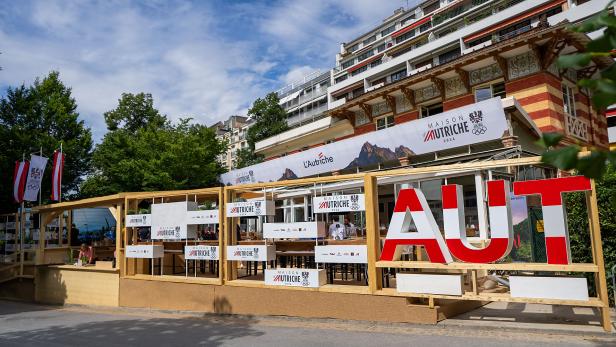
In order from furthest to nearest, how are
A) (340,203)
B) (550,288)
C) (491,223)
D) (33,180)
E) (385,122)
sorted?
(385,122) < (33,180) < (340,203) < (491,223) < (550,288)

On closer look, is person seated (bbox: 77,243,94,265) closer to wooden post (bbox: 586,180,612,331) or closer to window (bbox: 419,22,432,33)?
wooden post (bbox: 586,180,612,331)

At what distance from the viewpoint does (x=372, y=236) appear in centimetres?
809

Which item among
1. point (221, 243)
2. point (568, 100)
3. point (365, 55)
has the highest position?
point (365, 55)

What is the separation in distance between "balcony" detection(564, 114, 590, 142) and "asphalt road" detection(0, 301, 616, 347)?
12154mm

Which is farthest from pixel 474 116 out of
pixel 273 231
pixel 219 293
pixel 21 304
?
pixel 21 304

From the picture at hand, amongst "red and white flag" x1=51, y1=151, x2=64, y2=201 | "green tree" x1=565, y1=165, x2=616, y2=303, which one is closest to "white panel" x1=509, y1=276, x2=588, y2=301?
"green tree" x1=565, y1=165, x2=616, y2=303

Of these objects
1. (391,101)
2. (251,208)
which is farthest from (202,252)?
(391,101)

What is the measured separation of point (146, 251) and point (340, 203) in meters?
5.51

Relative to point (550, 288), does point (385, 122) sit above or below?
above

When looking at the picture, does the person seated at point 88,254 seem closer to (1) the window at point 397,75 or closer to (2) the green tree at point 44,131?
(2) the green tree at point 44,131

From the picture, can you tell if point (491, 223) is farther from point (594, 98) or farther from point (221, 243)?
point (594, 98)

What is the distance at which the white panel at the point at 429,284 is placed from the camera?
726cm

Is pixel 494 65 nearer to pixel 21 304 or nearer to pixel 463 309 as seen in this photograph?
pixel 463 309

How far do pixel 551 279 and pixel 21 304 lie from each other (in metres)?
16.1
